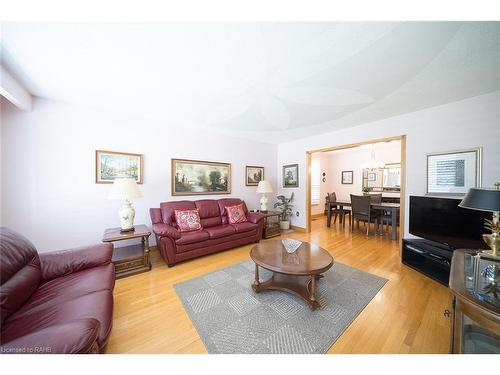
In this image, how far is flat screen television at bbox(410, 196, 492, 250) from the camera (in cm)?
192

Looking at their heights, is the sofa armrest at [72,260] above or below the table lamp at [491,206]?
below

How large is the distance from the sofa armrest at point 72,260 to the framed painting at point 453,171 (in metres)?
4.28

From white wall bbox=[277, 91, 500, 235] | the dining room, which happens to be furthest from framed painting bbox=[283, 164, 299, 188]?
white wall bbox=[277, 91, 500, 235]

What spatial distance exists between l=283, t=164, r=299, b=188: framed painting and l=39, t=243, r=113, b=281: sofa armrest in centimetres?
395

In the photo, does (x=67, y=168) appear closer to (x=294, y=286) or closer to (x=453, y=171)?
(x=294, y=286)

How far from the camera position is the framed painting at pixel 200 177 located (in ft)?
11.1

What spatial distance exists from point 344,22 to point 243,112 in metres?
1.67

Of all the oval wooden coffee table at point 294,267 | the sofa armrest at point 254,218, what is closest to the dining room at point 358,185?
the sofa armrest at point 254,218

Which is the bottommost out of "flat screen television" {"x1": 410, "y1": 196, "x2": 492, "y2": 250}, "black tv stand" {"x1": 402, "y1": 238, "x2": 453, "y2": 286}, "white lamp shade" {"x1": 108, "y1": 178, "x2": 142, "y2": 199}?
"black tv stand" {"x1": 402, "y1": 238, "x2": 453, "y2": 286}

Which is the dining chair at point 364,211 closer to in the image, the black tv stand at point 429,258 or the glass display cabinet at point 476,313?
the black tv stand at point 429,258

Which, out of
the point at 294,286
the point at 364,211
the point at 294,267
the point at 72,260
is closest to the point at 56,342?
the point at 72,260

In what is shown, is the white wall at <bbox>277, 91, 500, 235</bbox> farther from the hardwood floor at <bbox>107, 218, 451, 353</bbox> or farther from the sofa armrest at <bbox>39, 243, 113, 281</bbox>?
the sofa armrest at <bbox>39, 243, 113, 281</bbox>

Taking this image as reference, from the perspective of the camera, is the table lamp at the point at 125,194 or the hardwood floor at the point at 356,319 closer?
the hardwood floor at the point at 356,319

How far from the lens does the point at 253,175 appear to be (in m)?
4.47
